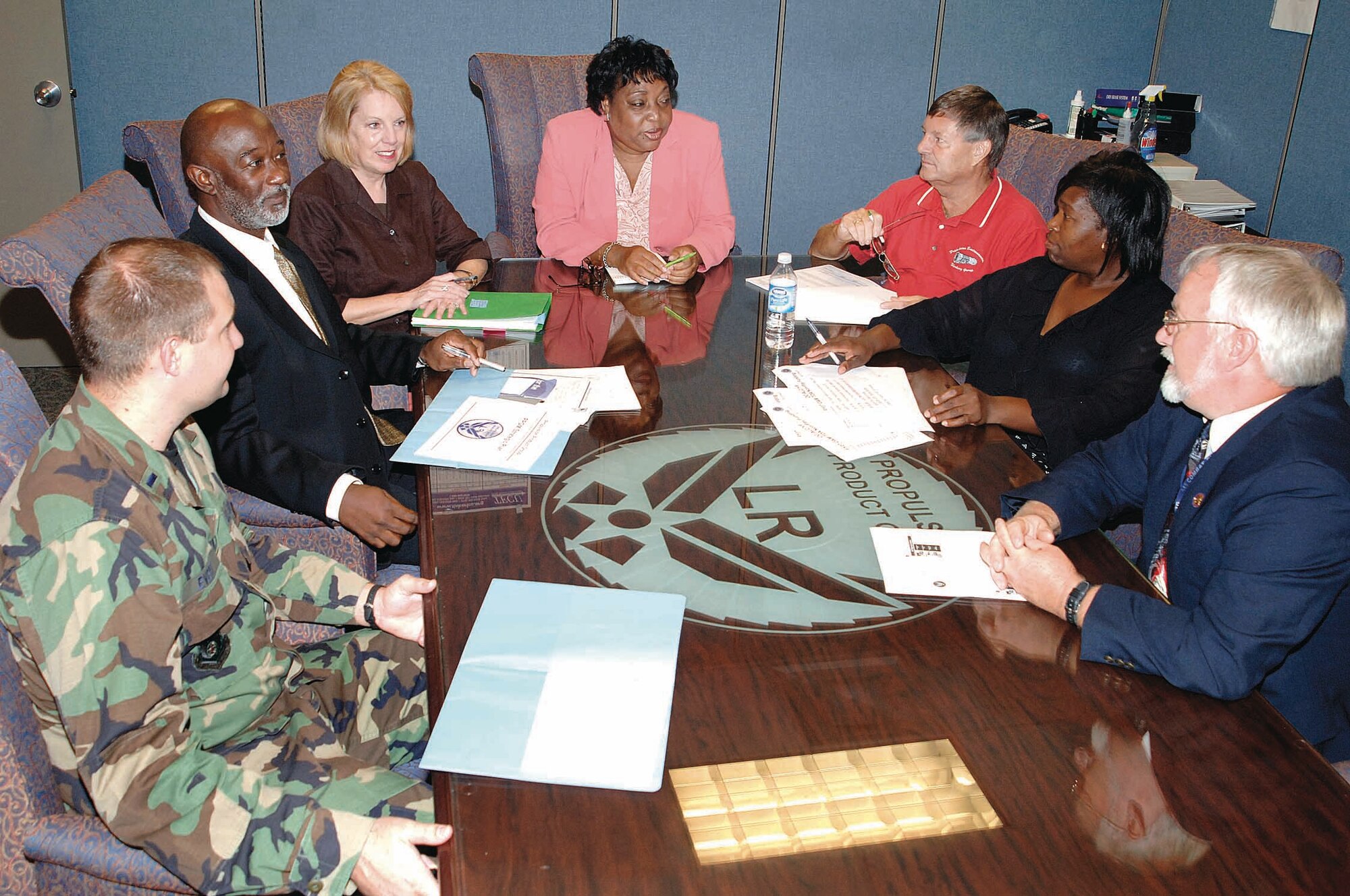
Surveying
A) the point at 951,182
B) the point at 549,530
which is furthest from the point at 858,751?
the point at 951,182

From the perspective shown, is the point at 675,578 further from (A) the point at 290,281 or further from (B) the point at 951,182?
(B) the point at 951,182

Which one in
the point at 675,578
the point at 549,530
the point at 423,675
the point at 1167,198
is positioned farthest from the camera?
the point at 1167,198

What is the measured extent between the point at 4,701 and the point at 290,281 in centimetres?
121

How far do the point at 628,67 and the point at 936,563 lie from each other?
6.42ft

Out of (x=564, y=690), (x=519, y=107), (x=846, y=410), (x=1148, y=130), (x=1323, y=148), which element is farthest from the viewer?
(x=1148, y=130)

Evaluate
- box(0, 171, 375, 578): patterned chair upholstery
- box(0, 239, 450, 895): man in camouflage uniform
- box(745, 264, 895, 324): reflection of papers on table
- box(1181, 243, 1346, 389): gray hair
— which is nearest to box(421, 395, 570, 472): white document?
box(0, 239, 450, 895): man in camouflage uniform

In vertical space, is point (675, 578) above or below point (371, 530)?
above

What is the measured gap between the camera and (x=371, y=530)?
181 centimetres

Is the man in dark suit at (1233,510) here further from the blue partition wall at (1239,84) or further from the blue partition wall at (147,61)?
the blue partition wall at (147,61)

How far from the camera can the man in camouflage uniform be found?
1085 mm

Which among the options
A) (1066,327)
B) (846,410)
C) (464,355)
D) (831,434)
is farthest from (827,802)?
(1066,327)

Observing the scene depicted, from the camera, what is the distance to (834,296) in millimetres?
2588

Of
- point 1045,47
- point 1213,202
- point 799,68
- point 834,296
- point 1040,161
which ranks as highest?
point 1045,47

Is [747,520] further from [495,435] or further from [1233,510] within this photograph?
[1233,510]
